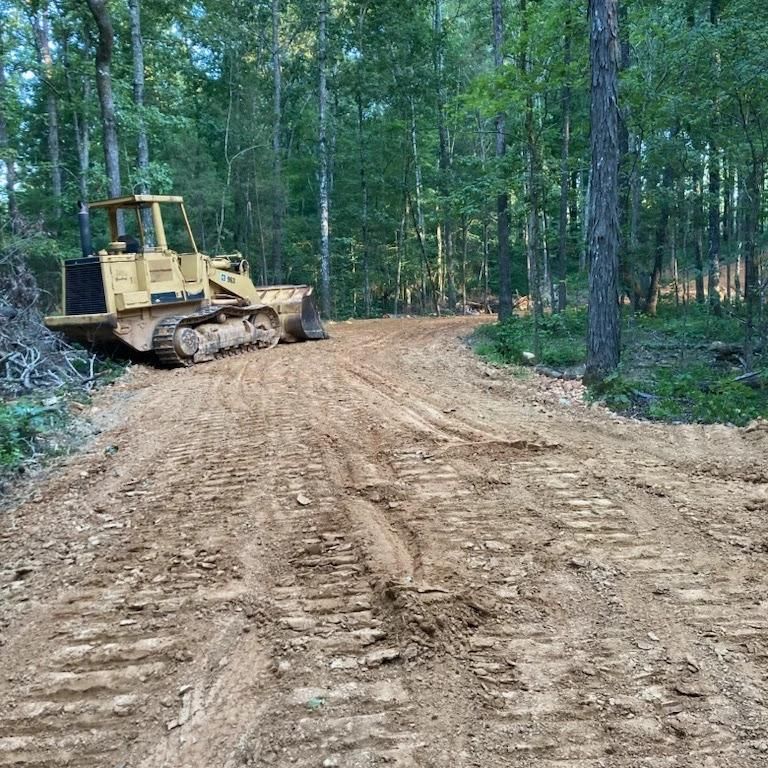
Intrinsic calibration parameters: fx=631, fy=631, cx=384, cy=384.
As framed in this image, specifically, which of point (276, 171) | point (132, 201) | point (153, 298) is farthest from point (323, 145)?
point (153, 298)

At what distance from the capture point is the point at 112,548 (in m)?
3.90

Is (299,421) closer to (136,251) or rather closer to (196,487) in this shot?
(196,487)

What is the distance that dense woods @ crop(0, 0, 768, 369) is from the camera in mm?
10203

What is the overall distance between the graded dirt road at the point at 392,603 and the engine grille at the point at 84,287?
553cm

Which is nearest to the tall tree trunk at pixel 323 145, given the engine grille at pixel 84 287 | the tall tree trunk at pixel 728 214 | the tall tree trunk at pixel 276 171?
the tall tree trunk at pixel 276 171

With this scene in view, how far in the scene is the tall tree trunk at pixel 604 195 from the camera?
8.32 meters

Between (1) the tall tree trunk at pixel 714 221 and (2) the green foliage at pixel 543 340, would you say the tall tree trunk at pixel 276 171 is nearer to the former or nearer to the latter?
(2) the green foliage at pixel 543 340

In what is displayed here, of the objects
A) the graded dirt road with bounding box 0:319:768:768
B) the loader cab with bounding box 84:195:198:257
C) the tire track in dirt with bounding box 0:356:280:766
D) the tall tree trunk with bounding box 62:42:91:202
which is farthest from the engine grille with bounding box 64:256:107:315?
the tall tree trunk with bounding box 62:42:91:202

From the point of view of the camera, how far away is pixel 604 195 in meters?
8.61

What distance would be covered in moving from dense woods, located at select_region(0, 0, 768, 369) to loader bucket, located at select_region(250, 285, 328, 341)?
4014 mm

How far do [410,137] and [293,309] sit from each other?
14123mm

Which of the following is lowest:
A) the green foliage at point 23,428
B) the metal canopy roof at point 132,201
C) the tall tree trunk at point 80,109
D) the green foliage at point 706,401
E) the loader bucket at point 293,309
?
the green foliage at point 706,401

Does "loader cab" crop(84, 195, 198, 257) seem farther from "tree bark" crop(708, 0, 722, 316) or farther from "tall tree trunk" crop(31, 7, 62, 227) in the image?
"tree bark" crop(708, 0, 722, 316)

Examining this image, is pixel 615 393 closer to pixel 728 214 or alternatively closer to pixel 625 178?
pixel 625 178
